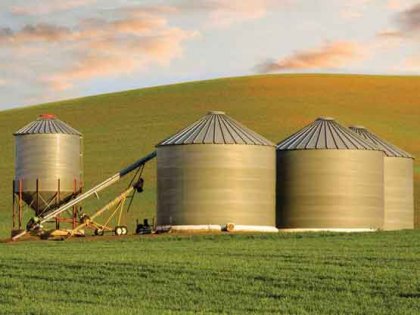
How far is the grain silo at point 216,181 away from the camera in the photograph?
65.1 meters

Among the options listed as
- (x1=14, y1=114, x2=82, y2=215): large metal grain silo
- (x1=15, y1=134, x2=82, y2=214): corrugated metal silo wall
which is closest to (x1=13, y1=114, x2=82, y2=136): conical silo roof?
(x1=14, y1=114, x2=82, y2=215): large metal grain silo

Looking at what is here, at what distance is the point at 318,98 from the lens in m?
131

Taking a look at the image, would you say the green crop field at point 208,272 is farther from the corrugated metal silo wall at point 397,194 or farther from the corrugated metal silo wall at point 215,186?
the corrugated metal silo wall at point 397,194

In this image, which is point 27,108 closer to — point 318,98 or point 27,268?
point 318,98

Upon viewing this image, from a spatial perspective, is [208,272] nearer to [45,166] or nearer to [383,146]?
[45,166]

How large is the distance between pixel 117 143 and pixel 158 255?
2854 inches

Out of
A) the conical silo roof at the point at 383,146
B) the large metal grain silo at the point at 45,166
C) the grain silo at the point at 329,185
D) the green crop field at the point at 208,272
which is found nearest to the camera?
the green crop field at the point at 208,272

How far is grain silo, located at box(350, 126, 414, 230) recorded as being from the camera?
75.9 metres

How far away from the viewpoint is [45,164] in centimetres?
7269

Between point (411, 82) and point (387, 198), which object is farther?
point (411, 82)

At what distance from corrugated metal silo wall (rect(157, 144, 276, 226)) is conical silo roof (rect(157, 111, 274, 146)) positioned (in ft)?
1.20

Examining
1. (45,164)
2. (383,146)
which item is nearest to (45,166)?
(45,164)

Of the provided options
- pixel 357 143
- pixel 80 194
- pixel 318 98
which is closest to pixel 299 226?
pixel 357 143

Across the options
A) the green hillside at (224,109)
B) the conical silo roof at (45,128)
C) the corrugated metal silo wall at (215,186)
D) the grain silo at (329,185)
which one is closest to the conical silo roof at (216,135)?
the corrugated metal silo wall at (215,186)
